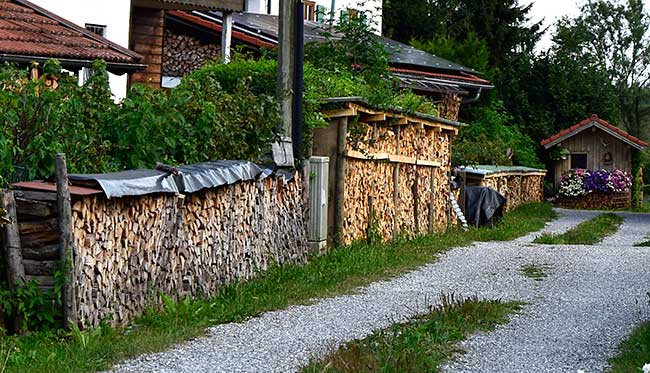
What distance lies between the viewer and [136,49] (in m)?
28.7

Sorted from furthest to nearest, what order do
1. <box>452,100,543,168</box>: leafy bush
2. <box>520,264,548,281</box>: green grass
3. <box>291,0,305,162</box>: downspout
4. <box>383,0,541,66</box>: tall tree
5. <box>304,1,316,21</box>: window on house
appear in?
<box>383,0,541,66</box>: tall tree < <box>304,1,316,21</box>: window on house < <box>452,100,543,168</box>: leafy bush < <box>291,0,305,162</box>: downspout < <box>520,264,548,281</box>: green grass

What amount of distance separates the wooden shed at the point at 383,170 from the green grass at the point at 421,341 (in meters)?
6.07

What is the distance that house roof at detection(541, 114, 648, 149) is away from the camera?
164 feet

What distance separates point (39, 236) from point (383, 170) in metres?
11.4

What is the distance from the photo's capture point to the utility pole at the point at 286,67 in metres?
16.7

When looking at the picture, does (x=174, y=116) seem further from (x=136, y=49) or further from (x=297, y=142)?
(x=136, y=49)

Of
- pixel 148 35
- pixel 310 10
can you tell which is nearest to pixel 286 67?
pixel 148 35

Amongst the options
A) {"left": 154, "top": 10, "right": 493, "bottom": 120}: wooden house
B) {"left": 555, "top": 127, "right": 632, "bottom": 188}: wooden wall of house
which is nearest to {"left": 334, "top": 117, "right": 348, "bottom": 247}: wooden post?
{"left": 154, "top": 10, "right": 493, "bottom": 120}: wooden house

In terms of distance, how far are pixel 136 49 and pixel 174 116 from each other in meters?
15.6

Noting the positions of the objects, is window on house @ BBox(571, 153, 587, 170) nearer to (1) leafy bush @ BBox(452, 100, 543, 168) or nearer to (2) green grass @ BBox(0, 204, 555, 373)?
(1) leafy bush @ BBox(452, 100, 543, 168)

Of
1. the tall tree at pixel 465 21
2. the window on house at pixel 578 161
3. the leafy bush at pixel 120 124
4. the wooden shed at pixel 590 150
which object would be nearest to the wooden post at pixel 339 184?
the leafy bush at pixel 120 124

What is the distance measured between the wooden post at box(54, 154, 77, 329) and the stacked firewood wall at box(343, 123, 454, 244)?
9.28 metres

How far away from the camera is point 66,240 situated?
998 centimetres

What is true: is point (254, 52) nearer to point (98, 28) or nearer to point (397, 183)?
point (98, 28)
